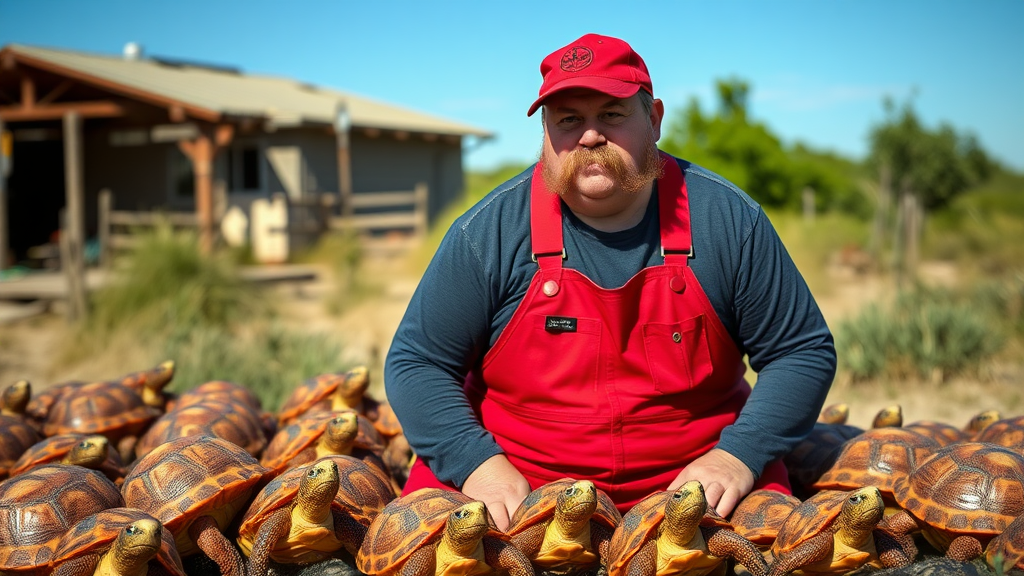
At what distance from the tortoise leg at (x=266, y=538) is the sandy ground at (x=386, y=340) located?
4064mm

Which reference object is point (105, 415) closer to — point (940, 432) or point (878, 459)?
point (878, 459)

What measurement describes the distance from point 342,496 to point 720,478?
3.96ft

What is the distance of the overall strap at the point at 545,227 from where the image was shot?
295cm

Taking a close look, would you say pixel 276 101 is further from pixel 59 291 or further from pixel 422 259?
pixel 59 291

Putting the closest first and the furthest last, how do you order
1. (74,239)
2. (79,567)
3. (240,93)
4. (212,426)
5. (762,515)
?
(79,567), (762,515), (212,426), (74,239), (240,93)

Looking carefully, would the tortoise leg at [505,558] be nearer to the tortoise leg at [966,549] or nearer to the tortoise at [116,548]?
the tortoise at [116,548]

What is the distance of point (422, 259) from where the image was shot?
15383mm

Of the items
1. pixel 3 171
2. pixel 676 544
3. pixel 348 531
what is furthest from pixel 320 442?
pixel 3 171

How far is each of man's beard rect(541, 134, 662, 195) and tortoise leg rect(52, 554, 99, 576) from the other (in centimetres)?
179

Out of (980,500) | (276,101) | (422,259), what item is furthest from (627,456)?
(276,101)

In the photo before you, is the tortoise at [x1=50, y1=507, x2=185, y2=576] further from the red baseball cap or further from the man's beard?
the red baseball cap

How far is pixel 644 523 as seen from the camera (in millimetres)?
2455

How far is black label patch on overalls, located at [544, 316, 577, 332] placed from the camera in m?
2.88

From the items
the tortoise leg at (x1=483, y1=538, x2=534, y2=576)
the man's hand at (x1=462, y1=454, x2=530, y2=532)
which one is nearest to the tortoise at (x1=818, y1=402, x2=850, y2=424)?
the man's hand at (x1=462, y1=454, x2=530, y2=532)
